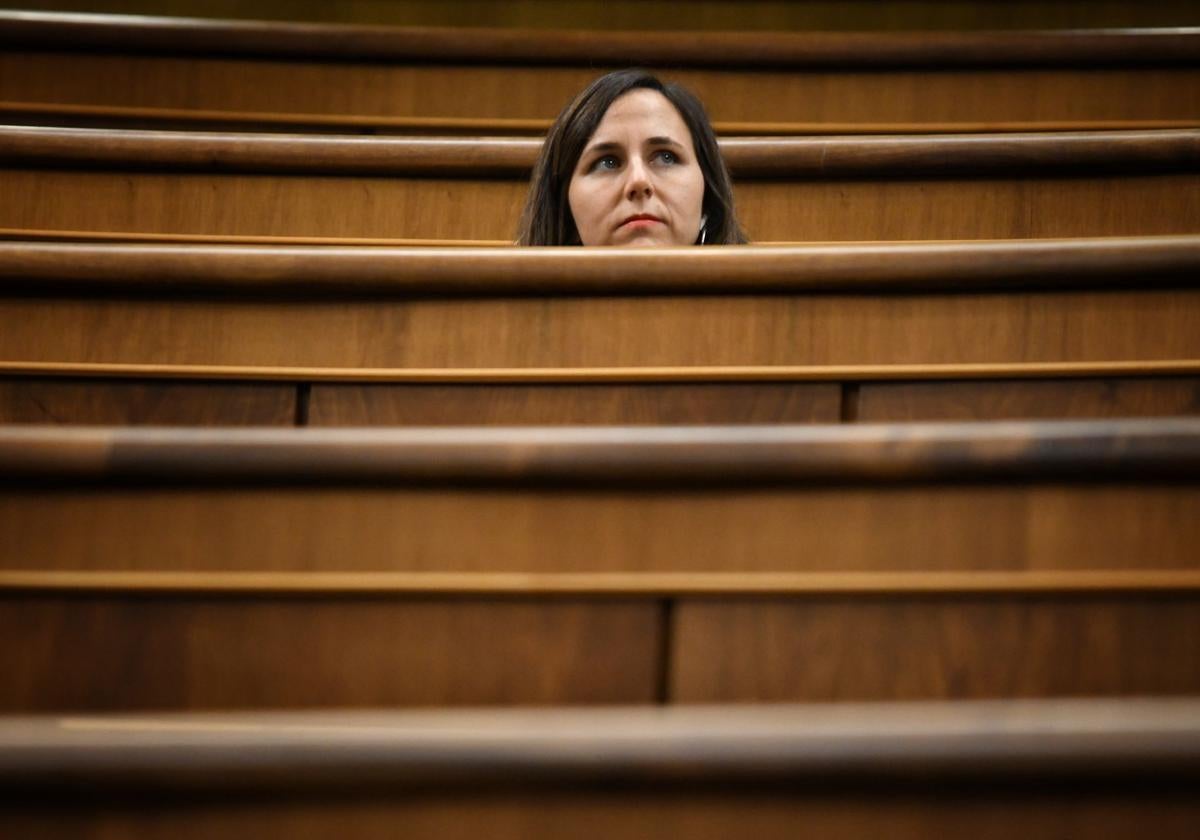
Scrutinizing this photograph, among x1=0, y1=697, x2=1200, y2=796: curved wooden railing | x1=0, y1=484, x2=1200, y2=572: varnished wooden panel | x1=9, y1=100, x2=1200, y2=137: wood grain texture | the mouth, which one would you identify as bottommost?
x1=0, y1=697, x2=1200, y2=796: curved wooden railing

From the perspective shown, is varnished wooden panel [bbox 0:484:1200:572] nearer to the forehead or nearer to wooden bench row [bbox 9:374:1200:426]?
wooden bench row [bbox 9:374:1200:426]

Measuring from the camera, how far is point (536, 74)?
1.63 feet

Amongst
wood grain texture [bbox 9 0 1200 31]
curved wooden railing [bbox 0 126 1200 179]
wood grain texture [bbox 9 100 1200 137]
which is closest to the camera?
curved wooden railing [bbox 0 126 1200 179]

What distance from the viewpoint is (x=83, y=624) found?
0.54 feet

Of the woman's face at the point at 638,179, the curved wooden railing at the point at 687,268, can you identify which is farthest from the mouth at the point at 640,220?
the curved wooden railing at the point at 687,268

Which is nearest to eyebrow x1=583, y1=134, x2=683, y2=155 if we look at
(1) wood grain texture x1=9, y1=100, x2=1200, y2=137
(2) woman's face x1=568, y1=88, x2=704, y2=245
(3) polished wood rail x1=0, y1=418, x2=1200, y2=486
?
(2) woman's face x1=568, y1=88, x2=704, y2=245

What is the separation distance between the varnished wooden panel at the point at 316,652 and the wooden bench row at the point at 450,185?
0.19m

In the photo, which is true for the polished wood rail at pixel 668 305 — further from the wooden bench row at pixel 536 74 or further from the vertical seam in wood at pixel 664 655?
the wooden bench row at pixel 536 74

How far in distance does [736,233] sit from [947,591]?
0.24 metres

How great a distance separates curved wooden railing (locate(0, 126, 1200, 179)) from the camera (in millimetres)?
339

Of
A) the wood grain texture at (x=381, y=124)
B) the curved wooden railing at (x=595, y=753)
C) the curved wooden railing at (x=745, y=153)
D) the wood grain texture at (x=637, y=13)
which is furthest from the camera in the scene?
the wood grain texture at (x=637, y=13)

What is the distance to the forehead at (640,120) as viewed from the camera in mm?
377

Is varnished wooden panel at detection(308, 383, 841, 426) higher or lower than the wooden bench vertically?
lower

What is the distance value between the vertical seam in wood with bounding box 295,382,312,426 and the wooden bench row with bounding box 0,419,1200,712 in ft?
0.15
